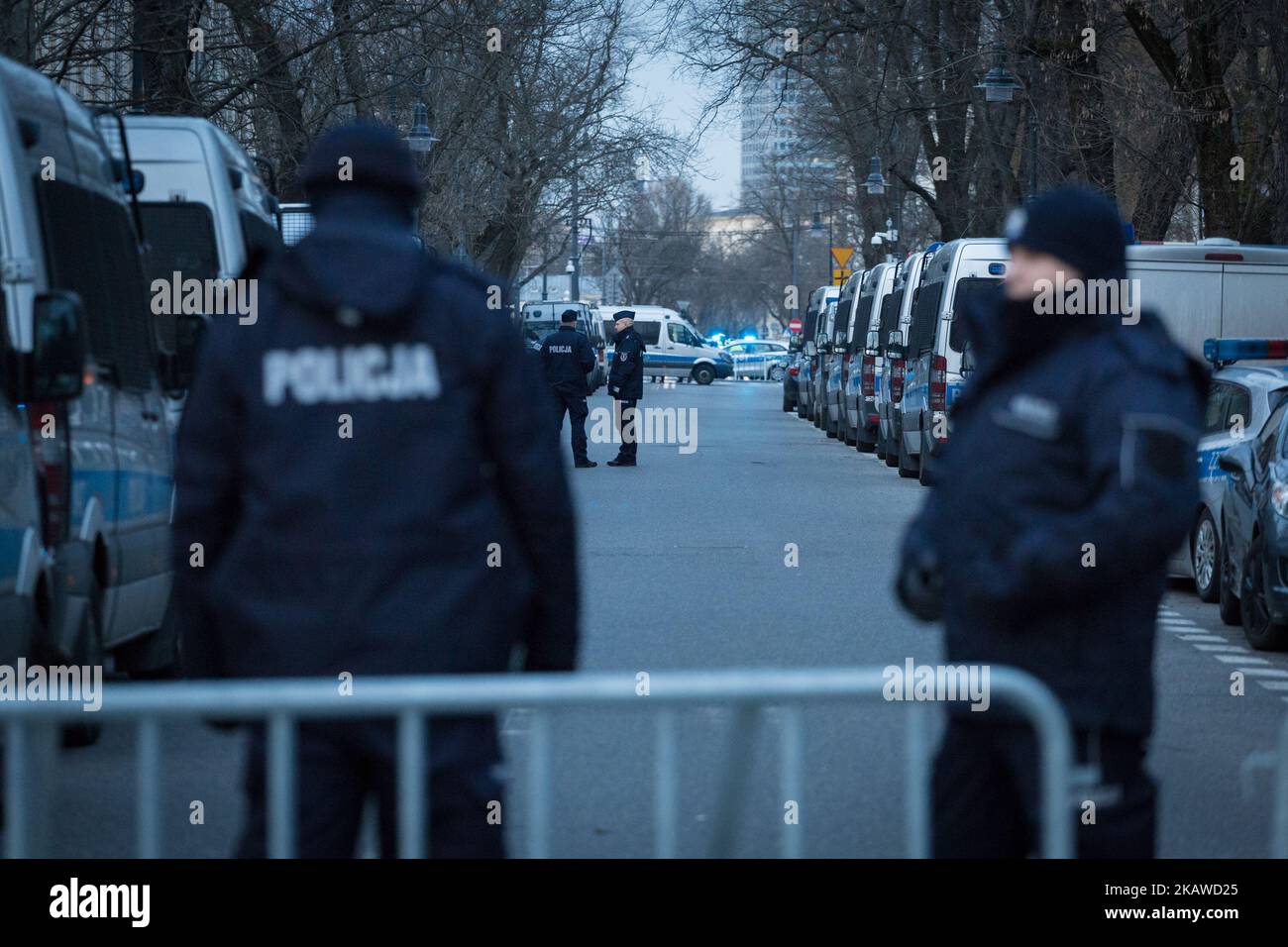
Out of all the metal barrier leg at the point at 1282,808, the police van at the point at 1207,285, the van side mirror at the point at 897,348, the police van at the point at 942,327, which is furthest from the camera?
the van side mirror at the point at 897,348

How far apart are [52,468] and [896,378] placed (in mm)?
18631

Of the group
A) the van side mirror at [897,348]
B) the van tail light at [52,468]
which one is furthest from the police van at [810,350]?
the van tail light at [52,468]

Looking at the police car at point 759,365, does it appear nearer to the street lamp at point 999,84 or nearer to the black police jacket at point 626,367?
the street lamp at point 999,84

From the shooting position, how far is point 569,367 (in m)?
24.6

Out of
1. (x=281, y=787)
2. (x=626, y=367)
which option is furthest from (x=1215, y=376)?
(x=626, y=367)

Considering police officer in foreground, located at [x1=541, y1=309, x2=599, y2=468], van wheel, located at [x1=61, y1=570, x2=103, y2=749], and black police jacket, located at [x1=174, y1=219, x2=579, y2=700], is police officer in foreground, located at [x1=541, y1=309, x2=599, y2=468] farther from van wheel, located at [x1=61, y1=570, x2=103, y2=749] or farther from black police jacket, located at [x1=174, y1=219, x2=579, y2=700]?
black police jacket, located at [x1=174, y1=219, x2=579, y2=700]

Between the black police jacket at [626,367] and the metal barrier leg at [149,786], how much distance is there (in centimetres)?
2254

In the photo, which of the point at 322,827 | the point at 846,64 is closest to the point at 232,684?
the point at 322,827

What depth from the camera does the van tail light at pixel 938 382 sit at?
21.2 meters

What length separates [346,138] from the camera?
3885mm

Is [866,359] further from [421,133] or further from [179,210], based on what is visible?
[179,210]
